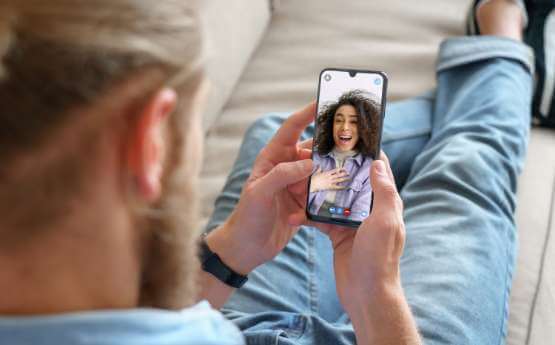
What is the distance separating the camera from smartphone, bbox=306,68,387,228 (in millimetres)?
771

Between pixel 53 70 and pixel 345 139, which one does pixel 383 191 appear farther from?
pixel 53 70

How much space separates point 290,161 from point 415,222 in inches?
8.2

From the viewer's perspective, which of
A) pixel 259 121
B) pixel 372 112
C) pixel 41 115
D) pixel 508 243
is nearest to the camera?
pixel 41 115

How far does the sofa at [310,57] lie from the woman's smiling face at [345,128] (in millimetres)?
336

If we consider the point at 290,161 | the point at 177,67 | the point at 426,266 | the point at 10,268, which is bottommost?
the point at 426,266

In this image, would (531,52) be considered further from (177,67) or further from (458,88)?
(177,67)

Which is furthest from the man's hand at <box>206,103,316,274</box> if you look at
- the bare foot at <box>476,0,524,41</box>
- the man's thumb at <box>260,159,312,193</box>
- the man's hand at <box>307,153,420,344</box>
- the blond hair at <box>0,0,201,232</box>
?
the bare foot at <box>476,0,524,41</box>

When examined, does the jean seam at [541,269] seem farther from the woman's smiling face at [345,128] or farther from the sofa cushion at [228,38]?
the sofa cushion at [228,38]

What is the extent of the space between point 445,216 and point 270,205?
0.89 feet

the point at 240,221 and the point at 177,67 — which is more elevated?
the point at 177,67

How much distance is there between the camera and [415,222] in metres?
0.91

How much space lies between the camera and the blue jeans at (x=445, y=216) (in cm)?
79

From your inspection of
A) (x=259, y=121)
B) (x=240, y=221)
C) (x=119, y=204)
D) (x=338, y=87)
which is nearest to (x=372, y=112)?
(x=338, y=87)

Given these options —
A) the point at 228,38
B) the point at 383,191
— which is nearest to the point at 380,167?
the point at 383,191
